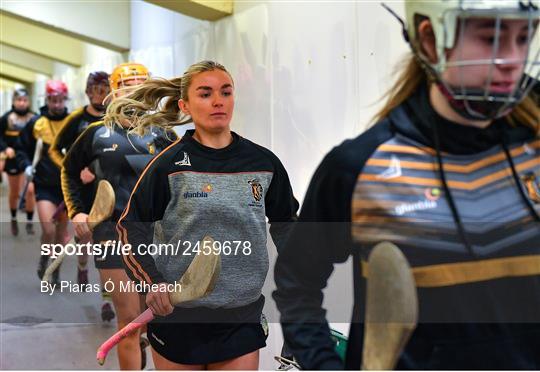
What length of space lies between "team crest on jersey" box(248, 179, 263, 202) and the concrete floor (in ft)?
0.61

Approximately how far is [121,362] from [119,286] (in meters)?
0.57

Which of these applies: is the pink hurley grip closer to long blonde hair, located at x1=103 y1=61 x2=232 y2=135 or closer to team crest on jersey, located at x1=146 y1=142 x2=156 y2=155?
long blonde hair, located at x1=103 y1=61 x2=232 y2=135

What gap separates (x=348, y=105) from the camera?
2504 millimetres

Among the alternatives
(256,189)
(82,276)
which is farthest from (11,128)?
(256,189)

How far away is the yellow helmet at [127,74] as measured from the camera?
3047 millimetres

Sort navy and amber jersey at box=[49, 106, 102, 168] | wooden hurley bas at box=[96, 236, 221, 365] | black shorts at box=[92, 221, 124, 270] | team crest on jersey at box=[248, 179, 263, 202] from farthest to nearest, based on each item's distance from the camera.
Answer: navy and amber jersey at box=[49, 106, 102, 168]
black shorts at box=[92, 221, 124, 270]
team crest on jersey at box=[248, 179, 263, 202]
wooden hurley bas at box=[96, 236, 221, 365]

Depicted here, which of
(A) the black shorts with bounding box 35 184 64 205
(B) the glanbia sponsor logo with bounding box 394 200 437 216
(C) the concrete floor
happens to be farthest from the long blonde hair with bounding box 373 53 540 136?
(A) the black shorts with bounding box 35 184 64 205

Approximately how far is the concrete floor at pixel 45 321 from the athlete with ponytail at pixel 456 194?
0.95 meters

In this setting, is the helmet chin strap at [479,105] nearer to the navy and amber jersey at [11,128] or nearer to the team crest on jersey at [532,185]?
the team crest on jersey at [532,185]

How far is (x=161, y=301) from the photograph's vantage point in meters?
2.41

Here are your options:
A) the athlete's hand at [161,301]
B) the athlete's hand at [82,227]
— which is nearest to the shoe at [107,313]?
the athlete's hand at [82,227]

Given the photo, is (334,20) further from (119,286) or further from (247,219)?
(119,286)

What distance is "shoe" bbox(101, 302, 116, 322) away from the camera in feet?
9.26

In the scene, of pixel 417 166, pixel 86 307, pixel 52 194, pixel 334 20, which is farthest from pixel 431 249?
pixel 52 194
